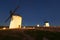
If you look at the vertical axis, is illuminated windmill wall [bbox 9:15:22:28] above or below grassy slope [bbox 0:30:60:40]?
above

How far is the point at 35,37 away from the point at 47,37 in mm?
1028

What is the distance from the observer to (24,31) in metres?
11.6

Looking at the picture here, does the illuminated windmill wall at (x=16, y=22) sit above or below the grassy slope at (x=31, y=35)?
above

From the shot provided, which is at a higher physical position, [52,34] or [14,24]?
[14,24]

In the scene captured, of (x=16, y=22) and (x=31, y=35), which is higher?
(x=16, y=22)

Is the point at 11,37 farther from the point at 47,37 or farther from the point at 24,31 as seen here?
the point at 47,37

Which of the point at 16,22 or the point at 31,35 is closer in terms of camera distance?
the point at 31,35

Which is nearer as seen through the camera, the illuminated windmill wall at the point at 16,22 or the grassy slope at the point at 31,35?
the grassy slope at the point at 31,35

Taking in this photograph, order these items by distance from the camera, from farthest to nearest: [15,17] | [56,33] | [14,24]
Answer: [15,17] → [14,24] → [56,33]

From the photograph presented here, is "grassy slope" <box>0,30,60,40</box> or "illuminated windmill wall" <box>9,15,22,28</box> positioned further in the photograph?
"illuminated windmill wall" <box>9,15,22,28</box>

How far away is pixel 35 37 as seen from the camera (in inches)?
451

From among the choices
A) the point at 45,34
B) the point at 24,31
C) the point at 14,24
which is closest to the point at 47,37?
the point at 45,34

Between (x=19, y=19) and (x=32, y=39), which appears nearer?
(x=32, y=39)

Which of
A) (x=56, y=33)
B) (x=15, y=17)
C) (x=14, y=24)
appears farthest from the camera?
(x=15, y=17)
